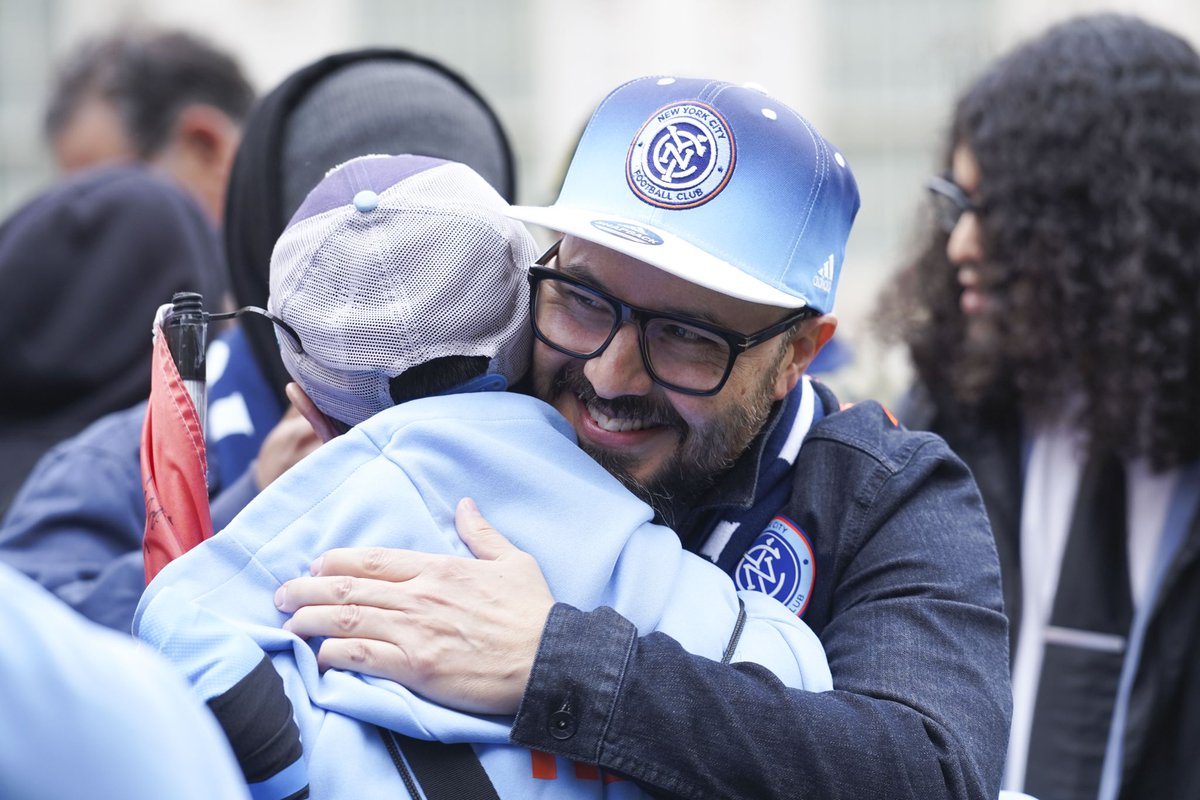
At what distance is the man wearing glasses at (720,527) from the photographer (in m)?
1.52

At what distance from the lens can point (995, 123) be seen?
3.17m

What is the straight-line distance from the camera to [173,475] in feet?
5.64

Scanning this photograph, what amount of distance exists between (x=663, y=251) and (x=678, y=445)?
0.30 m

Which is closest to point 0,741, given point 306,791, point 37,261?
point 306,791

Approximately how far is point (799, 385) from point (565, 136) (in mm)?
19550

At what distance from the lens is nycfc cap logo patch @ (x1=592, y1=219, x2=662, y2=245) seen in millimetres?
1771

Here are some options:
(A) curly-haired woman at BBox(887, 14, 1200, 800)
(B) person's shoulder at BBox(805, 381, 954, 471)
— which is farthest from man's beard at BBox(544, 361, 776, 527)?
(A) curly-haired woman at BBox(887, 14, 1200, 800)

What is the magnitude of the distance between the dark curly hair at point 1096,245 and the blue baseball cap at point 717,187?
4.37 ft

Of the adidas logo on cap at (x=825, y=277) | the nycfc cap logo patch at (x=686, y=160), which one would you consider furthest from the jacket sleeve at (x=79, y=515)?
the adidas logo on cap at (x=825, y=277)

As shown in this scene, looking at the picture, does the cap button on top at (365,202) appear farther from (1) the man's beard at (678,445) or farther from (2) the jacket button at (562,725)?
(2) the jacket button at (562,725)

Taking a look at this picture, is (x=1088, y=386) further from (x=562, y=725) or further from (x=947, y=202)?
(x=562, y=725)

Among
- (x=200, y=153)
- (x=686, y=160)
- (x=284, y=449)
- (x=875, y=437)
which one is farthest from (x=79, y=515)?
(x=200, y=153)

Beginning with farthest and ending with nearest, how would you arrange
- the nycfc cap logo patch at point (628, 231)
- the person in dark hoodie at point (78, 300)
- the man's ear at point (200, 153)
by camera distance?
the man's ear at point (200, 153), the person in dark hoodie at point (78, 300), the nycfc cap logo patch at point (628, 231)

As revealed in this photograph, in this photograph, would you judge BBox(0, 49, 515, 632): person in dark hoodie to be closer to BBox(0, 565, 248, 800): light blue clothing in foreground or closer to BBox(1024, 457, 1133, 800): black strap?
BBox(0, 565, 248, 800): light blue clothing in foreground
